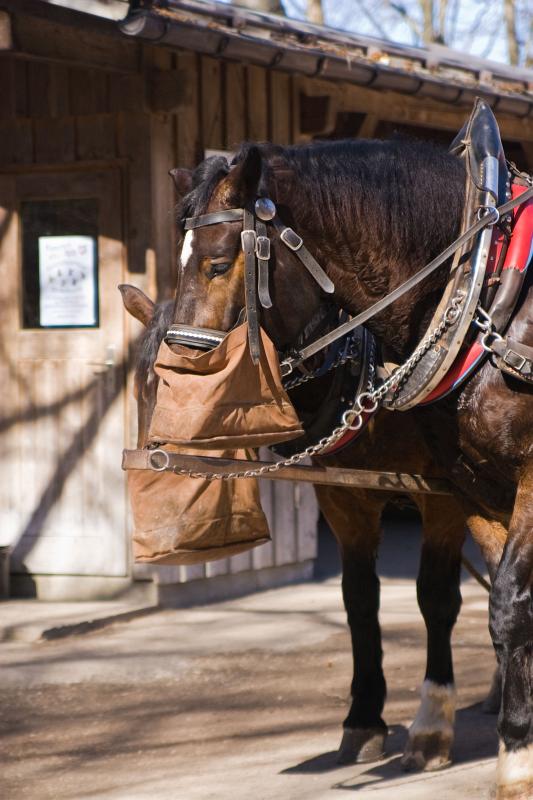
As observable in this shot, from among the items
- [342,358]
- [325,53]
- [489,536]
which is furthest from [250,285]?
[325,53]

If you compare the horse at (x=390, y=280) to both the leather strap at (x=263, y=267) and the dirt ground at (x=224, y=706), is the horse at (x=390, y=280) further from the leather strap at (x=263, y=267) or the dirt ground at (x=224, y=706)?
the dirt ground at (x=224, y=706)

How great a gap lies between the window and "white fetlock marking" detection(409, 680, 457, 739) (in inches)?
145

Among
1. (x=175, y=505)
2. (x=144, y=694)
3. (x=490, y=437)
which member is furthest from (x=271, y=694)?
(x=490, y=437)

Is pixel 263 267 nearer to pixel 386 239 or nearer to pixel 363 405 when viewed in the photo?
pixel 386 239

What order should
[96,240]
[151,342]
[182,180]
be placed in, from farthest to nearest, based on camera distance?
[96,240] < [151,342] < [182,180]

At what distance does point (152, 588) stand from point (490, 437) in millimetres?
4344

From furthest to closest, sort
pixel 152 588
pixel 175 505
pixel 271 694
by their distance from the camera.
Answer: pixel 152 588
pixel 271 694
pixel 175 505

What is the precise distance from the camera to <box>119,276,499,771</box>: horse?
4305mm

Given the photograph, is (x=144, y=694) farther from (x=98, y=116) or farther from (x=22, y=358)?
(x=98, y=116)

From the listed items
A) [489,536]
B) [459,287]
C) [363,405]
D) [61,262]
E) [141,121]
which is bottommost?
[489,536]

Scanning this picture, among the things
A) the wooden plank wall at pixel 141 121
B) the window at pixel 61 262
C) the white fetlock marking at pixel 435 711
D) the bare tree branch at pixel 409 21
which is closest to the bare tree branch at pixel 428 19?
the bare tree branch at pixel 409 21

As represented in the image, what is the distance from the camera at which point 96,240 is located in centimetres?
749

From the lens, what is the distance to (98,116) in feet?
24.5

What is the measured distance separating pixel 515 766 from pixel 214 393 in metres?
1.22
